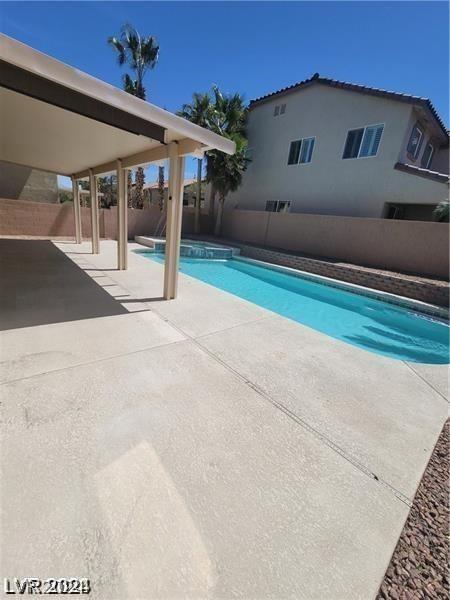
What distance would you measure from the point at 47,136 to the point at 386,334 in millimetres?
8989

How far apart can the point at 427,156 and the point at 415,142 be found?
3.05 metres

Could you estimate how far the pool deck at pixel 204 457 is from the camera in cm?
143

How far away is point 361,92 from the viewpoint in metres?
12.7

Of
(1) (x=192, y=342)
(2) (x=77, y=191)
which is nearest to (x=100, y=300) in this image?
(1) (x=192, y=342)

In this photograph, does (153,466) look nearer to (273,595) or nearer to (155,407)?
(155,407)

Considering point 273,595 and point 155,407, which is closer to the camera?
point 273,595

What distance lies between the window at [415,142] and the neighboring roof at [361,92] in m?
0.74

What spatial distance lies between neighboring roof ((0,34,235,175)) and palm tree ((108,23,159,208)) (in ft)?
39.7

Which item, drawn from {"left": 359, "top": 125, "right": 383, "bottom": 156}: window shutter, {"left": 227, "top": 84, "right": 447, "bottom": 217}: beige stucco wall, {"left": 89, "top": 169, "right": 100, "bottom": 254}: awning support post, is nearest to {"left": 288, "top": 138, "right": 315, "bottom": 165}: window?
{"left": 227, "top": 84, "right": 447, "bottom": 217}: beige stucco wall

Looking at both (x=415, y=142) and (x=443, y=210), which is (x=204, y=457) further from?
(x=415, y=142)

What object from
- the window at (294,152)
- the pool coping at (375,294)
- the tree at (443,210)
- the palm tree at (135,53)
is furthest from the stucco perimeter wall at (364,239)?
the palm tree at (135,53)

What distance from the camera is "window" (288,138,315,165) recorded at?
15077 mm

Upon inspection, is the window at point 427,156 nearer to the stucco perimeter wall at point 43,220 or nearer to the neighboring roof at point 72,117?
the neighboring roof at point 72,117

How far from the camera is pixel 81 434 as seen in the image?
216cm
